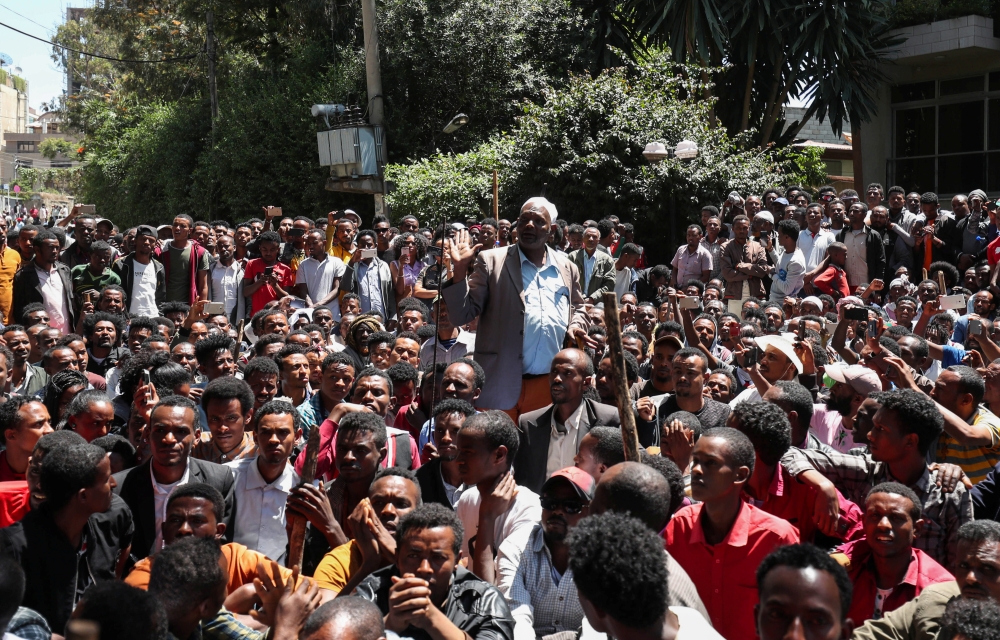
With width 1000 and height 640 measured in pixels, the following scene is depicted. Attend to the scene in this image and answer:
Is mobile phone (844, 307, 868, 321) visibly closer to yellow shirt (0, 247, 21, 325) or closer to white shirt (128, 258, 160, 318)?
white shirt (128, 258, 160, 318)

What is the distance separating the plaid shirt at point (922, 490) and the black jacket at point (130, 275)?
7623 mm

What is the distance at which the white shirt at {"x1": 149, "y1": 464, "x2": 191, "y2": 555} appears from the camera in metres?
4.80

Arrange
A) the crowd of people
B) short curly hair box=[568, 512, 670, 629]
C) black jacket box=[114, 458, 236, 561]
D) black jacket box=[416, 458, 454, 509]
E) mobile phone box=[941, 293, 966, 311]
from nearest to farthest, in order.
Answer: short curly hair box=[568, 512, 670, 629]
the crowd of people
black jacket box=[114, 458, 236, 561]
black jacket box=[416, 458, 454, 509]
mobile phone box=[941, 293, 966, 311]

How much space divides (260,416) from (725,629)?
2593 millimetres

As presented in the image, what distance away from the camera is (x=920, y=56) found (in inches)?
824

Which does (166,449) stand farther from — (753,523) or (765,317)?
(765,317)

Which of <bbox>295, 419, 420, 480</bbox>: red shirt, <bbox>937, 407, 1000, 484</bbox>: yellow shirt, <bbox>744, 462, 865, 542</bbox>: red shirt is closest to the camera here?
<bbox>744, 462, 865, 542</bbox>: red shirt

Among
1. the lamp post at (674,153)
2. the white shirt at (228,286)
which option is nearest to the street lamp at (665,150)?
the lamp post at (674,153)

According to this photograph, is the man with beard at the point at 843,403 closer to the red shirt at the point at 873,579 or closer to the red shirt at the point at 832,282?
the red shirt at the point at 873,579

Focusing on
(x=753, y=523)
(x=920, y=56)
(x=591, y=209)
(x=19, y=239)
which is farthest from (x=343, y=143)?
(x=753, y=523)

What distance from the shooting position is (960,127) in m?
21.8

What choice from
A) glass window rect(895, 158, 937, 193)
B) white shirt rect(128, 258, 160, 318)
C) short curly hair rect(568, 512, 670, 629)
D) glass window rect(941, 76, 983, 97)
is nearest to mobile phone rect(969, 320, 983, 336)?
short curly hair rect(568, 512, 670, 629)

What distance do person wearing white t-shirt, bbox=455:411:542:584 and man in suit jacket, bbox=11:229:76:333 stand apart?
6.45m

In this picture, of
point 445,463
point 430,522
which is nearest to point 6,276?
point 445,463
